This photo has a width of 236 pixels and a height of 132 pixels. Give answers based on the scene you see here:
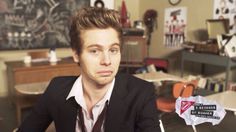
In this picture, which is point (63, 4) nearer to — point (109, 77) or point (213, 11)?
point (213, 11)

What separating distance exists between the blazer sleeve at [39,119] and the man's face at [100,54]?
269 millimetres

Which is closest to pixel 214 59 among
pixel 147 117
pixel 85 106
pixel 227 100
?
pixel 227 100

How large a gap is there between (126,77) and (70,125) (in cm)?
29

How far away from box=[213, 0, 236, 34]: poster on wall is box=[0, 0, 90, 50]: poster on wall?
2075 mm

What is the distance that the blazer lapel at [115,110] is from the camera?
38.4 inches

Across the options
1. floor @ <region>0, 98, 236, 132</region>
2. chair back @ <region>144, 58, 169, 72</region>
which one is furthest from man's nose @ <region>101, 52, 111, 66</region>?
chair back @ <region>144, 58, 169, 72</region>

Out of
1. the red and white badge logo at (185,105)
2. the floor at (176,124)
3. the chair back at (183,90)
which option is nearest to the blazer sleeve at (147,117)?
the red and white badge logo at (185,105)

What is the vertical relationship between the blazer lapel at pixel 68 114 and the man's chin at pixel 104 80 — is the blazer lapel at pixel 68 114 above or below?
below

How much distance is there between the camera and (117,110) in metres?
0.99

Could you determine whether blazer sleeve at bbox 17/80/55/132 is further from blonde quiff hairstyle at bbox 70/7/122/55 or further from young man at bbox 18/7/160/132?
blonde quiff hairstyle at bbox 70/7/122/55

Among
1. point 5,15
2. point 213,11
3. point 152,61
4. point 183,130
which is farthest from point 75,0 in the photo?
point 183,130

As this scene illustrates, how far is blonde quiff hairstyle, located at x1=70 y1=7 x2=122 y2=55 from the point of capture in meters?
0.89

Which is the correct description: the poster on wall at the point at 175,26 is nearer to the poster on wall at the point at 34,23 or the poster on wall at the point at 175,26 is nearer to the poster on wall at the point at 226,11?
the poster on wall at the point at 226,11

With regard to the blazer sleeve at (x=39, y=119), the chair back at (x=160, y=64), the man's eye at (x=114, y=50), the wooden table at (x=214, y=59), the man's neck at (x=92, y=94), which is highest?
the man's eye at (x=114, y=50)
